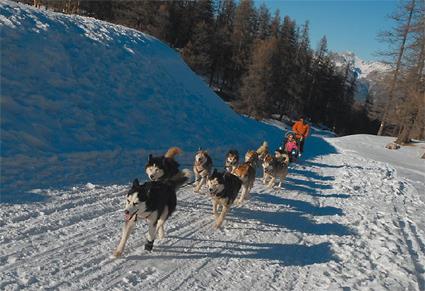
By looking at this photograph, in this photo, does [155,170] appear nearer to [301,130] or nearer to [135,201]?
[135,201]

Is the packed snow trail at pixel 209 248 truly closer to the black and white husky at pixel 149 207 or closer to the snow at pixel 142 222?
the snow at pixel 142 222

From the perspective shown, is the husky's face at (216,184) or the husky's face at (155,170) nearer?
the husky's face at (216,184)

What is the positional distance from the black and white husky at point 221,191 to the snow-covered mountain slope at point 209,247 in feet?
0.79

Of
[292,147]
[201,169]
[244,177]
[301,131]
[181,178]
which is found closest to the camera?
[181,178]

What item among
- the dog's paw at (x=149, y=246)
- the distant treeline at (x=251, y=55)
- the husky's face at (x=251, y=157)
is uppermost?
the distant treeline at (x=251, y=55)

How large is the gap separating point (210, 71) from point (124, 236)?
46082mm

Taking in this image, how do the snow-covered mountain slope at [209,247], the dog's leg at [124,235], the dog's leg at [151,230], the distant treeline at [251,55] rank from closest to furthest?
the snow-covered mountain slope at [209,247] → the dog's leg at [124,235] → the dog's leg at [151,230] → the distant treeline at [251,55]

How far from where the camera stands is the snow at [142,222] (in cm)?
577

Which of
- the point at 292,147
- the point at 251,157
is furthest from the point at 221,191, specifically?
the point at 292,147

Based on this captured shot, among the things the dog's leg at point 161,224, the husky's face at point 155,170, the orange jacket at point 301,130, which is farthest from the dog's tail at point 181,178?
the orange jacket at point 301,130

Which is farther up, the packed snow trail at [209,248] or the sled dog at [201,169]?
the sled dog at [201,169]

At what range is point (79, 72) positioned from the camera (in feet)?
48.0

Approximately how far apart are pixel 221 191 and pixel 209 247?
4.18ft

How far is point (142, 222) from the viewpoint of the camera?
726 centimetres
